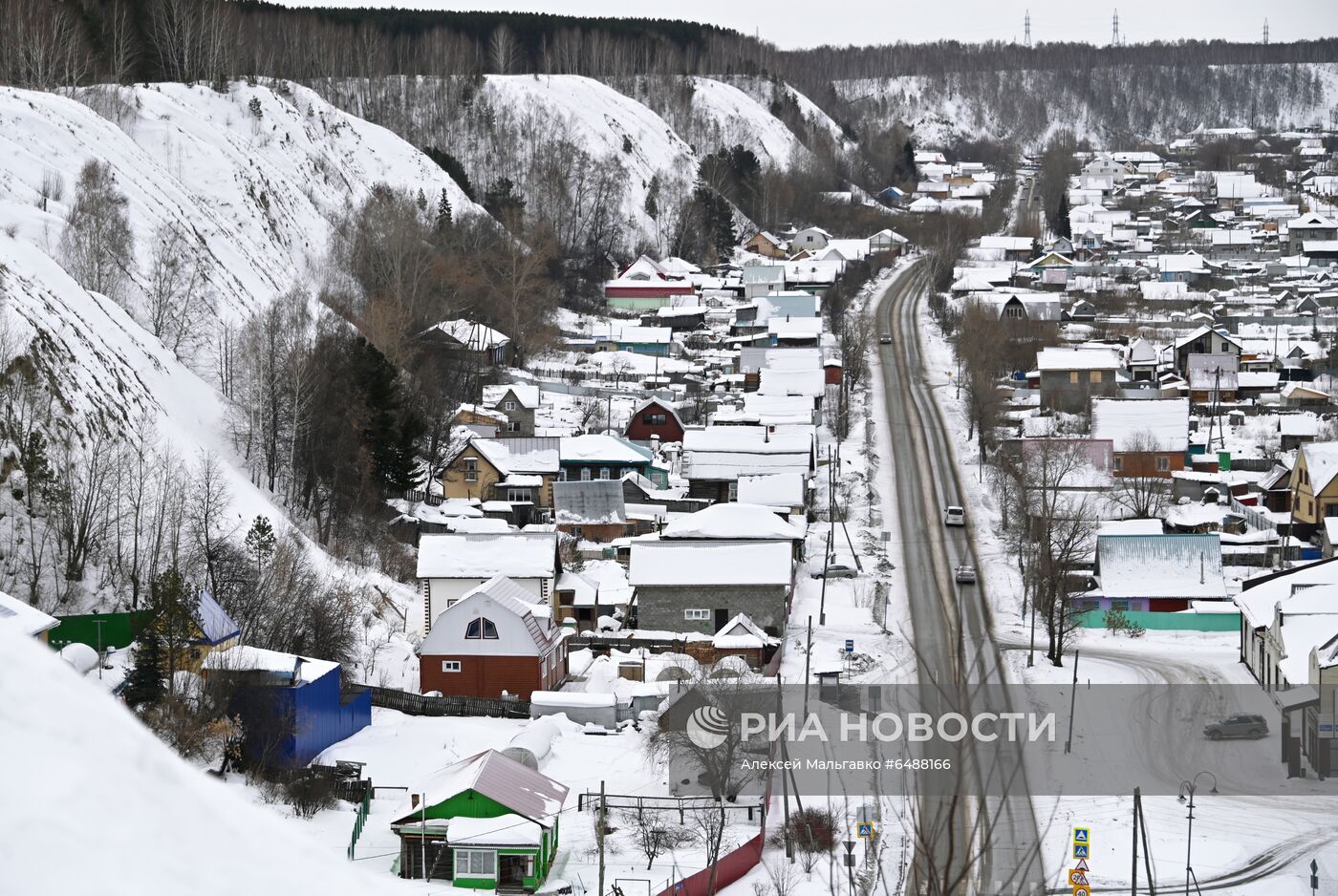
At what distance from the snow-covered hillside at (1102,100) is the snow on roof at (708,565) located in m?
120

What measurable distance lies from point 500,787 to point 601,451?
20.2 meters

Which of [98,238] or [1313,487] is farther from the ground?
[98,238]

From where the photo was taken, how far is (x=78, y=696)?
113cm

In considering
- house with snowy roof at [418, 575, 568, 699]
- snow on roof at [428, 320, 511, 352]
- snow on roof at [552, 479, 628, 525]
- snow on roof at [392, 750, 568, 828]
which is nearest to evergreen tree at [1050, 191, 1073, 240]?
snow on roof at [428, 320, 511, 352]

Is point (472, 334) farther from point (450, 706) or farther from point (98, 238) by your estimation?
point (450, 706)

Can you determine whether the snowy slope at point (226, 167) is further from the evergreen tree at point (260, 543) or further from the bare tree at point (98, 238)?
the evergreen tree at point (260, 543)

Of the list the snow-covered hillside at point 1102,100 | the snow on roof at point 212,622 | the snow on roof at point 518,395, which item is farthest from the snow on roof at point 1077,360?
the snow-covered hillside at point 1102,100

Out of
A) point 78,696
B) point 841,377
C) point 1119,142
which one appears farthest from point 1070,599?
point 1119,142

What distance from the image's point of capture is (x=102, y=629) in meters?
19.5

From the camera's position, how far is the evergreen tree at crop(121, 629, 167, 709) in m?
16.6

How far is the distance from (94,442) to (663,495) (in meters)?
14.5

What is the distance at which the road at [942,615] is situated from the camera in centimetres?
1330

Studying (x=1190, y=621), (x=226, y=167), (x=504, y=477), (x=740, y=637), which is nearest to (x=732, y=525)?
(x=740, y=637)

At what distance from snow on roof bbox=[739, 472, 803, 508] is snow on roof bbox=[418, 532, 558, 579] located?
7.48m
